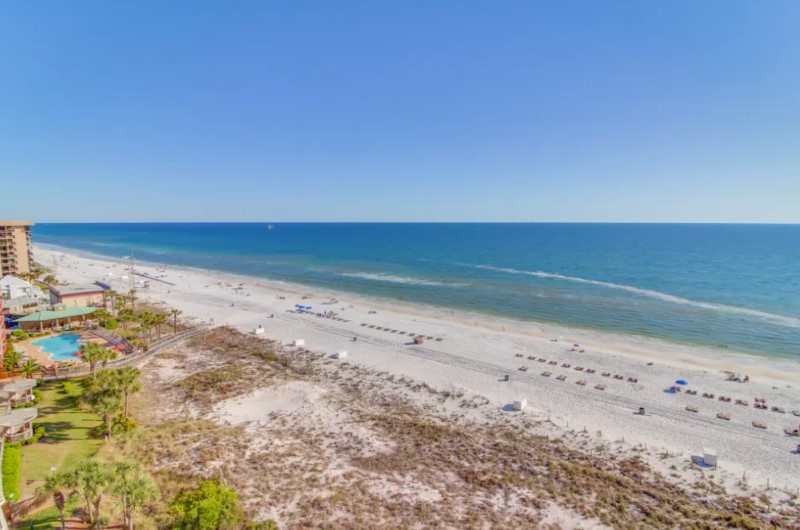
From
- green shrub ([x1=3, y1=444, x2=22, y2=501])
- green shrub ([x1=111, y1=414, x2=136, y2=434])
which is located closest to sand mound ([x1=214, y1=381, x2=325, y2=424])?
green shrub ([x1=111, y1=414, x2=136, y2=434])

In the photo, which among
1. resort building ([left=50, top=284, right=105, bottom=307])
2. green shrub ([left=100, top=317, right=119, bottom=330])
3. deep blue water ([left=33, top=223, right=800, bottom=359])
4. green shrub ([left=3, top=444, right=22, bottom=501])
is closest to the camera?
green shrub ([left=3, top=444, right=22, bottom=501])

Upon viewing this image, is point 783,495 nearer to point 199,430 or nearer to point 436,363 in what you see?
point 436,363

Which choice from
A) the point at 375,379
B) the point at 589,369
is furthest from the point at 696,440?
the point at 375,379

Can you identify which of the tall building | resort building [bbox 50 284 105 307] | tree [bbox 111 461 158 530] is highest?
the tall building

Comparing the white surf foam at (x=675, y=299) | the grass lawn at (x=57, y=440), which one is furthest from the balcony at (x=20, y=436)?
the white surf foam at (x=675, y=299)

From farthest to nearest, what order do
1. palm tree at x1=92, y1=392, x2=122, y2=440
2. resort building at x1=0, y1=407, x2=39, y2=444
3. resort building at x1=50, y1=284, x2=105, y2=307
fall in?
resort building at x1=50, y1=284, x2=105, y2=307, palm tree at x1=92, y1=392, x2=122, y2=440, resort building at x1=0, y1=407, x2=39, y2=444

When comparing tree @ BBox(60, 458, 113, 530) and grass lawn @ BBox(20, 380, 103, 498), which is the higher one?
tree @ BBox(60, 458, 113, 530)

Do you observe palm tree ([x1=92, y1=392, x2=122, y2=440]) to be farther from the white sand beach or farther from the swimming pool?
the swimming pool

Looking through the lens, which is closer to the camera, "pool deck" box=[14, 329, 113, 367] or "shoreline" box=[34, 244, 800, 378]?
"pool deck" box=[14, 329, 113, 367]
